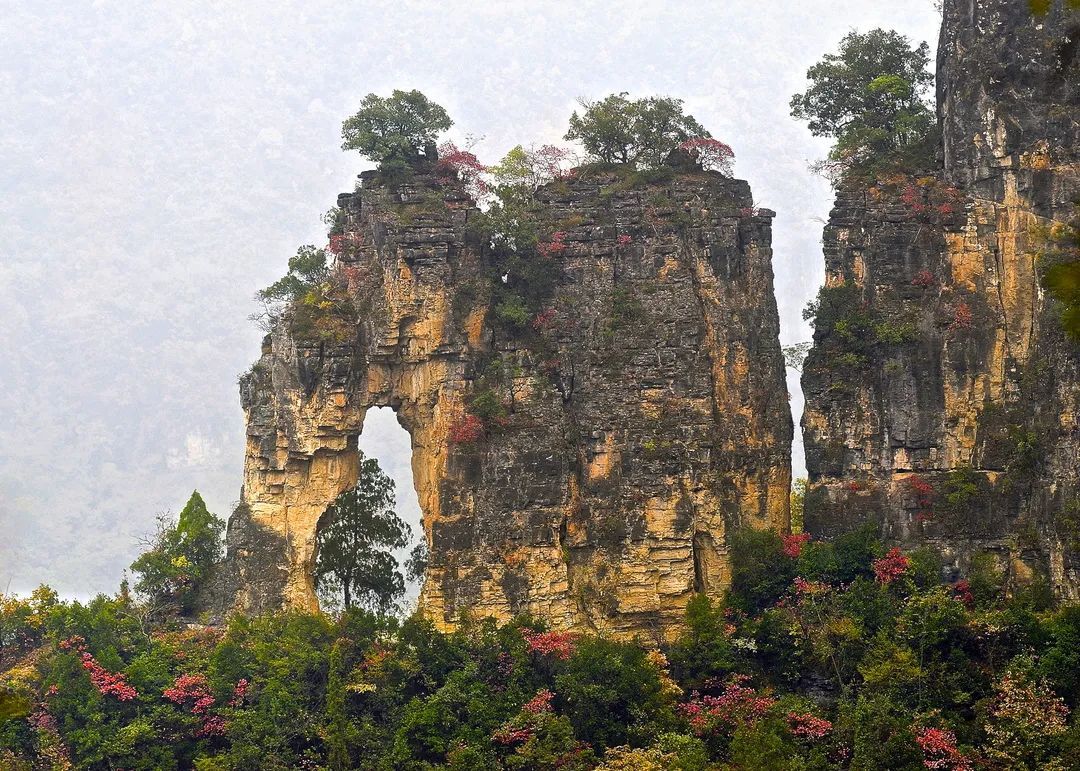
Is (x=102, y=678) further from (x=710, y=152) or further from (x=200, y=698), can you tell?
(x=710, y=152)

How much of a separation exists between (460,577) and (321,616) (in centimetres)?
333

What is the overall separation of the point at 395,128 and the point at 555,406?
320 inches

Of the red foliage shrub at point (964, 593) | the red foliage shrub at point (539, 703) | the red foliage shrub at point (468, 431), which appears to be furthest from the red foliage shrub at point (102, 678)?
the red foliage shrub at point (964, 593)

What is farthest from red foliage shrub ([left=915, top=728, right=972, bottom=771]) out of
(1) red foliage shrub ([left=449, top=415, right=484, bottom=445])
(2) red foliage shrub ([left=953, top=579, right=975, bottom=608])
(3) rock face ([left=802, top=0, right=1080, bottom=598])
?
(1) red foliage shrub ([left=449, top=415, right=484, bottom=445])

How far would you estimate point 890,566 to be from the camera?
3347 cm

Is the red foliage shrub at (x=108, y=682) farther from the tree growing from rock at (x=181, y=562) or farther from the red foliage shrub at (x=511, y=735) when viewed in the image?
the red foliage shrub at (x=511, y=735)

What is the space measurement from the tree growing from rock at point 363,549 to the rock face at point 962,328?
1293cm

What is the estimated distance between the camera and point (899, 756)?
95.1 ft

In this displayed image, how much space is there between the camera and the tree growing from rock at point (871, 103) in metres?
37.2

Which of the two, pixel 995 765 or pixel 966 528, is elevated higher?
pixel 966 528

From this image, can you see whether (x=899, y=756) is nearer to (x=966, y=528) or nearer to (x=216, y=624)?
(x=966, y=528)

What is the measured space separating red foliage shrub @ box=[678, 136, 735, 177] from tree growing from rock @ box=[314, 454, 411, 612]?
1258 cm

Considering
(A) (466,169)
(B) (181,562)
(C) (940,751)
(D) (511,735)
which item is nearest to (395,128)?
(A) (466,169)

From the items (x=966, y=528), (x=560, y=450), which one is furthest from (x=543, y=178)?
(x=966, y=528)
